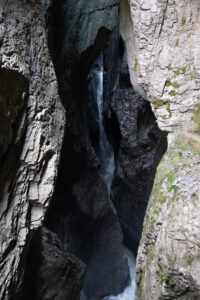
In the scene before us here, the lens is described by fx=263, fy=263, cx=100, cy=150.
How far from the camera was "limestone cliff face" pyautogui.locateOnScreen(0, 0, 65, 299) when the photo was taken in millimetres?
2725

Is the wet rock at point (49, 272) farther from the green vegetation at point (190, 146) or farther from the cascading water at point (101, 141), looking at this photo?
the cascading water at point (101, 141)

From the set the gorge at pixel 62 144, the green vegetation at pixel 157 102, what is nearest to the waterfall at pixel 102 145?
the gorge at pixel 62 144

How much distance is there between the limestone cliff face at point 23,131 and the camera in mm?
2725

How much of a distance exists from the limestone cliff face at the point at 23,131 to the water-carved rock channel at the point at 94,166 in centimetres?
202

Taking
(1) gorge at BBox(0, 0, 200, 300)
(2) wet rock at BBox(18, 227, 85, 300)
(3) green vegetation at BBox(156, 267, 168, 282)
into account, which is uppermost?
(1) gorge at BBox(0, 0, 200, 300)

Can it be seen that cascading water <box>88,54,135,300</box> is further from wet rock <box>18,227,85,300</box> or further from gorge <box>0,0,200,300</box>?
wet rock <box>18,227,85,300</box>

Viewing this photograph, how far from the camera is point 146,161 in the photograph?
314 inches

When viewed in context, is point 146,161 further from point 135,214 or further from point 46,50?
point 46,50

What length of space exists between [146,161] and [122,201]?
200 cm

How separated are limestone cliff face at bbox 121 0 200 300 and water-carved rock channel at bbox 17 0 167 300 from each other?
7.22ft

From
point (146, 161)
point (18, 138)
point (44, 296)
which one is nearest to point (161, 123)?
point (18, 138)

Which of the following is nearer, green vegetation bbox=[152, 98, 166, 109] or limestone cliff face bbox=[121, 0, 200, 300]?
limestone cliff face bbox=[121, 0, 200, 300]

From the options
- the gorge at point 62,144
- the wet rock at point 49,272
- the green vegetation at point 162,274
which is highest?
the gorge at point 62,144

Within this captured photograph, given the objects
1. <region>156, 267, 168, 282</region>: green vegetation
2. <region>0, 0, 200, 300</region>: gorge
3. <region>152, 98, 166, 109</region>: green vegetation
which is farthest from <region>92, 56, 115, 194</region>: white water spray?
<region>156, 267, 168, 282</region>: green vegetation
